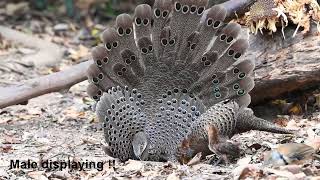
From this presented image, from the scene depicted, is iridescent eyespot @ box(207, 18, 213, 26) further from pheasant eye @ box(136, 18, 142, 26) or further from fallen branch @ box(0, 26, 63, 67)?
fallen branch @ box(0, 26, 63, 67)

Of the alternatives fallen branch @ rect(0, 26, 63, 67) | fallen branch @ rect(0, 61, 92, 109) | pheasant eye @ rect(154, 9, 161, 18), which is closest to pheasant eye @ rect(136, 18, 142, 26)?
pheasant eye @ rect(154, 9, 161, 18)

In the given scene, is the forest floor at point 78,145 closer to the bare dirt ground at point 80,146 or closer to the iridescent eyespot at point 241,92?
the bare dirt ground at point 80,146

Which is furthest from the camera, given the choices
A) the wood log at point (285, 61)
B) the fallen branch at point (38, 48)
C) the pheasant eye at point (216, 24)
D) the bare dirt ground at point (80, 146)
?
the fallen branch at point (38, 48)

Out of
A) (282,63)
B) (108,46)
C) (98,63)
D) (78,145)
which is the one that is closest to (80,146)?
(78,145)

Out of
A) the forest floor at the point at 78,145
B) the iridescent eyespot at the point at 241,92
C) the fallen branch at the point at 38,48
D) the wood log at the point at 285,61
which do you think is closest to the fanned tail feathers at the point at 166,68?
the iridescent eyespot at the point at 241,92

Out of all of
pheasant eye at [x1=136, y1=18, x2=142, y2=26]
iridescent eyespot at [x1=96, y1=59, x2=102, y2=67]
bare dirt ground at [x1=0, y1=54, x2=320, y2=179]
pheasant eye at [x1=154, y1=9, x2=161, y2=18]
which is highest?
pheasant eye at [x1=154, y1=9, x2=161, y2=18]

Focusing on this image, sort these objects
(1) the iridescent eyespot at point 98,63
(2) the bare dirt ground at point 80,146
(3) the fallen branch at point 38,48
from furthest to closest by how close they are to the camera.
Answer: (3) the fallen branch at point 38,48 → (1) the iridescent eyespot at point 98,63 → (2) the bare dirt ground at point 80,146

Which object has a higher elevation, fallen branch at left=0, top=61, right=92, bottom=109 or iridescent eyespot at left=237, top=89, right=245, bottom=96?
fallen branch at left=0, top=61, right=92, bottom=109

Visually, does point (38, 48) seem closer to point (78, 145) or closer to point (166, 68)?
point (78, 145)
